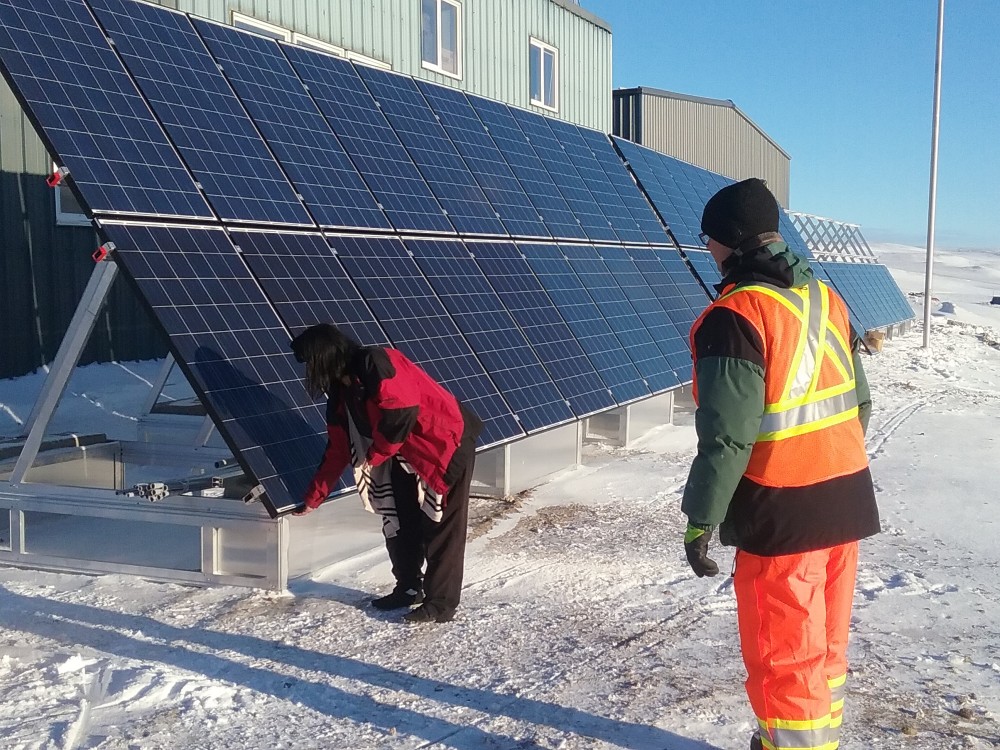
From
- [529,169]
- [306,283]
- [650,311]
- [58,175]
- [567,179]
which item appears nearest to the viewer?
[58,175]

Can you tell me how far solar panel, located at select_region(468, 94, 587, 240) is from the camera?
10031mm

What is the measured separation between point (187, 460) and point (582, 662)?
3658mm

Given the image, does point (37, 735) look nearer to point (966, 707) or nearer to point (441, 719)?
point (441, 719)

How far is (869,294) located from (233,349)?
2118 centimetres

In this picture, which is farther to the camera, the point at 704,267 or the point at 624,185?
the point at 704,267

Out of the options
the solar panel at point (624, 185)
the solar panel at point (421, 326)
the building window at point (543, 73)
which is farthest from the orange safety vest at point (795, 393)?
the building window at point (543, 73)

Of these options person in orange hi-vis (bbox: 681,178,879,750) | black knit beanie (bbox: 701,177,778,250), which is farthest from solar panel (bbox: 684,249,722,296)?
person in orange hi-vis (bbox: 681,178,879,750)

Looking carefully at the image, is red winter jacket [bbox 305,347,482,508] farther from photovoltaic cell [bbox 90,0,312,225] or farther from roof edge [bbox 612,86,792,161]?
roof edge [bbox 612,86,792,161]

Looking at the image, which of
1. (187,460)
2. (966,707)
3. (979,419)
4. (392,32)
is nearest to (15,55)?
(187,460)

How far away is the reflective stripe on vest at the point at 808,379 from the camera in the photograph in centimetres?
328

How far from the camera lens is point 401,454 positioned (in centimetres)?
504

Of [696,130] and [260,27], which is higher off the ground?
[696,130]

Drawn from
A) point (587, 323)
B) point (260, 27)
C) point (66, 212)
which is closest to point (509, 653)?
point (587, 323)

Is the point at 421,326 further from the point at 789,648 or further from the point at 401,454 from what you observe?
the point at 789,648
